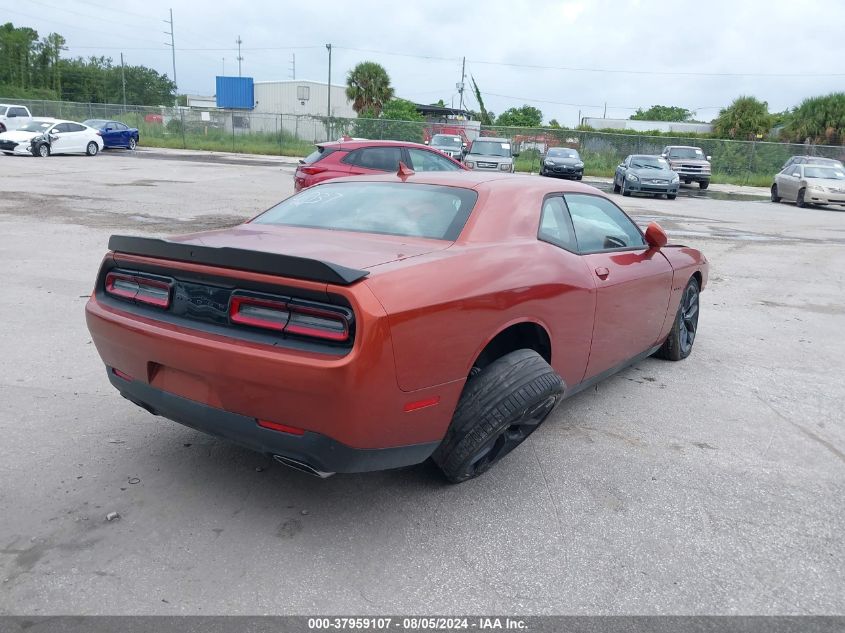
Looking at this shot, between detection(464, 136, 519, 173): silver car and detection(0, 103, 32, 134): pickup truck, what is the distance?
18.9 m

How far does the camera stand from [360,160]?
1220 centimetres

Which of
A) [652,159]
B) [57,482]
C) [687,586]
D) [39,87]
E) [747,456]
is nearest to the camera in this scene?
[687,586]

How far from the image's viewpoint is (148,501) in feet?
10.4

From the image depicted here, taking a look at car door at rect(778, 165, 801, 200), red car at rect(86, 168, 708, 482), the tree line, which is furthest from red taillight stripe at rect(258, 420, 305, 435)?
the tree line

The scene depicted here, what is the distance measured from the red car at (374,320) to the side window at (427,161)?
8.08m

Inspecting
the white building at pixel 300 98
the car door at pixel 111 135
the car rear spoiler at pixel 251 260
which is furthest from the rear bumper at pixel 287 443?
the white building at pixel 300 98

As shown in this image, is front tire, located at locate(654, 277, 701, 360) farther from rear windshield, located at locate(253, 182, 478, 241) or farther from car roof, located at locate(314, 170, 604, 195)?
rear windshield, located at locate(253, 182, 478, 241)

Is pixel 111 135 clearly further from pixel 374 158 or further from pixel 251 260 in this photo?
pixel 251 260

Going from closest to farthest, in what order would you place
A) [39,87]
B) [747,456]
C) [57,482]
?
1. [57,482]
2. [747,456]
3. [39,87]

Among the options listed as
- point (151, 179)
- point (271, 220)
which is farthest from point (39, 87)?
point (271, 220)

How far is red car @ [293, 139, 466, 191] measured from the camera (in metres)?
12.0

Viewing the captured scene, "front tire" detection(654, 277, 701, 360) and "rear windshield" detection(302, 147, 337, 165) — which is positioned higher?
"rear windshield" detection(302, 147, 337, 165)

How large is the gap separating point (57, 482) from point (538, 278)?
252 centimetres

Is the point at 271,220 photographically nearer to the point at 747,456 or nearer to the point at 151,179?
the point at 747,456
